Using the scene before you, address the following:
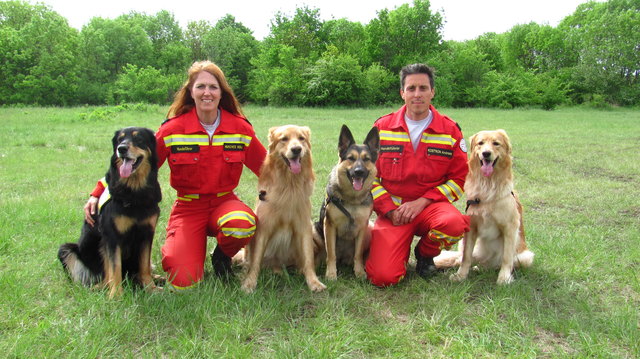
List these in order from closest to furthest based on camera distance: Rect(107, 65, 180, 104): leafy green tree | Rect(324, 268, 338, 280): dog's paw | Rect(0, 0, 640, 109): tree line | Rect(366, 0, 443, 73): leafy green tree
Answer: Rect(324, 268, 338, 280): dog's paw, Rect(0, 0, 640, 109): tree line, Rect(107, 65, 180, 104): leafy green tree, Rect(366, 0, 443, 73): leafy green tree

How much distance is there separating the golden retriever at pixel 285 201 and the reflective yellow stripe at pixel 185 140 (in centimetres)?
57

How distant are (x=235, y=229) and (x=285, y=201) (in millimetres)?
483

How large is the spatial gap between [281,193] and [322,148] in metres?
6.94

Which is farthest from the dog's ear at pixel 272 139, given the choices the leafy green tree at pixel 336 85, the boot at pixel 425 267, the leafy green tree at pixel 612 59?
the leafy green tree at pixel 612 59

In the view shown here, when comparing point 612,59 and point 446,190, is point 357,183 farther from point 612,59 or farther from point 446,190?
point 612,59

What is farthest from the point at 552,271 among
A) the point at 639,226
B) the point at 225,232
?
the point at 225,232

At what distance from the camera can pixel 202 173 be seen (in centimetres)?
348

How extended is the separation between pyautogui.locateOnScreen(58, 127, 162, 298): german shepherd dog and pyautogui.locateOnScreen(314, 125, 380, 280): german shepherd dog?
151cm

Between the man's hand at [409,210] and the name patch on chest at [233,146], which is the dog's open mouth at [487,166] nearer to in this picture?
the man's hand at [409,210]

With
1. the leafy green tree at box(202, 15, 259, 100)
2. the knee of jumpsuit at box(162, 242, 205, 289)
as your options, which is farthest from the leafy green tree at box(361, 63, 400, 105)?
the knee of jumpsuit at box(162, 242, 205, 289)

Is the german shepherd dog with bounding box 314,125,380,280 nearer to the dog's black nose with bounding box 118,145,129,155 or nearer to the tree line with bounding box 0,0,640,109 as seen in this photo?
the dog's black nose with bounding box 118,145,129,155

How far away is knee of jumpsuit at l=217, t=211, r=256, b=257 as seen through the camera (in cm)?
329

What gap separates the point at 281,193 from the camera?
3.43 m

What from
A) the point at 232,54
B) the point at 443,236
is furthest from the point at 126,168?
the point at 232,54
